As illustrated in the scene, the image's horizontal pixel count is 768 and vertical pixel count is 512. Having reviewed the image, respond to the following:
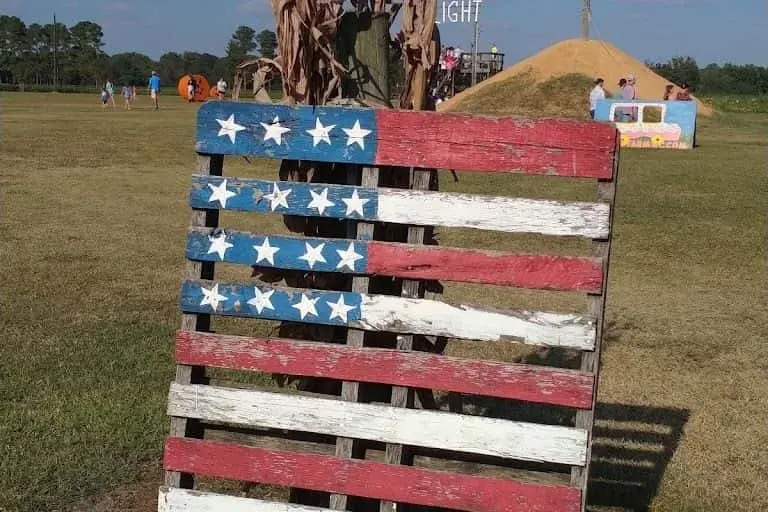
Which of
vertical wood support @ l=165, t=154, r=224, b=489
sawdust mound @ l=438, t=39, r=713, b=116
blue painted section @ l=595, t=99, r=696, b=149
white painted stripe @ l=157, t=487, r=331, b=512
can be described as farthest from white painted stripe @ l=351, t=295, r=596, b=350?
sawdust mound @ l=438, t=39, r=713, b=116

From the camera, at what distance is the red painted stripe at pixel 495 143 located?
3396 millimetres

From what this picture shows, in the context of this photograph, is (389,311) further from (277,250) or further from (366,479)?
(366,479)

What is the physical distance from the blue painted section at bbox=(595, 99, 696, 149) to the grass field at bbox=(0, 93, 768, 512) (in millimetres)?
9687

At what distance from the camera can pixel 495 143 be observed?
348 centimetres

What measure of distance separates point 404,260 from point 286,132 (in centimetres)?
68

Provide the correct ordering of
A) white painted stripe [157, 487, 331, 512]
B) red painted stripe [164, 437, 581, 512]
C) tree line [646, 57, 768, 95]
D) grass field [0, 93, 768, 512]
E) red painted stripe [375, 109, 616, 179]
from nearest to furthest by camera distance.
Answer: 1. red painted stripe [375, 109, 616, 179]
2. red painted stripe [164, 437, 581, 512]
3. white painted stripe [157, 487, 331, 512]
4. grass field [0, 93, 768, 512]
5. tree line [646, 57, 768, 95]

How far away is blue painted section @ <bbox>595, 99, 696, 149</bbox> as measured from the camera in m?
26.3

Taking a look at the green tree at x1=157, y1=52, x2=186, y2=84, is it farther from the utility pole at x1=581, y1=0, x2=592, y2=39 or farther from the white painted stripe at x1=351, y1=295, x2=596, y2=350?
the white painted stripe at x1=351, y1=295, x2=596, y2=350

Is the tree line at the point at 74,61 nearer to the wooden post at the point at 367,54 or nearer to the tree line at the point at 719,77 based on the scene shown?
the tree line at the point at 719,77

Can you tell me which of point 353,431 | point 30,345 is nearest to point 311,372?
point 353,431

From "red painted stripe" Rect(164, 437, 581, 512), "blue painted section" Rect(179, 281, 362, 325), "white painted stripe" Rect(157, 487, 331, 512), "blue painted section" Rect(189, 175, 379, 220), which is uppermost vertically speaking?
"blue painted section" Rect(189, 175, 379, 220)

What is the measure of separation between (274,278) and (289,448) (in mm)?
776

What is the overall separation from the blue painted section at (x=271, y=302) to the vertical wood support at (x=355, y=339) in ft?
0.18

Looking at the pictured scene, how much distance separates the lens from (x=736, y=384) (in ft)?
21.9
